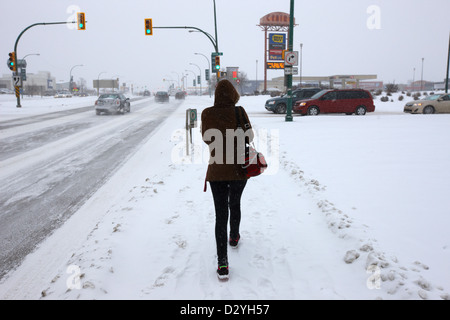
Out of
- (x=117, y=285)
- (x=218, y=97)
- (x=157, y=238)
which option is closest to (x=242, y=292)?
(x=117, y=285)

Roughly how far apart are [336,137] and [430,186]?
18.5 feet

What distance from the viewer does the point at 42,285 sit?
10.9 ft

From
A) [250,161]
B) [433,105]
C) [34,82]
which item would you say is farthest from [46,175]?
[34,82]

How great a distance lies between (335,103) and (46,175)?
17.0 metres

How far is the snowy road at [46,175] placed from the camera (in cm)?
455

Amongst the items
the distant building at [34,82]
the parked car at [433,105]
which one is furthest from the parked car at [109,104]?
the distant building at [34,82]

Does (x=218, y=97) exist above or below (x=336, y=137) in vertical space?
above

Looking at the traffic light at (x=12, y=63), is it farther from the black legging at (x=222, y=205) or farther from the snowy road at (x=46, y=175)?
the black legging at (x=222, y=205)

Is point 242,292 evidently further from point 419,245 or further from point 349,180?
point 349,180

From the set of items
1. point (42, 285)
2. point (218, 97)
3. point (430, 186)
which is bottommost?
point (42, 285)

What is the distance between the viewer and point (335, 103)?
789 inches

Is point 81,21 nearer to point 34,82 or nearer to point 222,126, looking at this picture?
point 222,126

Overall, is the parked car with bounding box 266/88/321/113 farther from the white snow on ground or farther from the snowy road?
the white snow on ground

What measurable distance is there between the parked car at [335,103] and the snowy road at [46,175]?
10.4 meters
